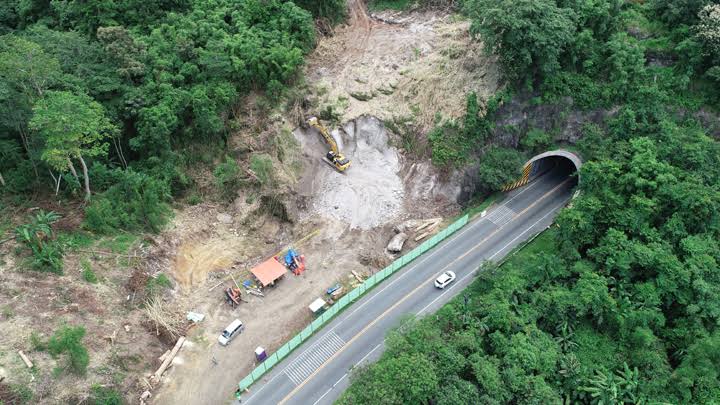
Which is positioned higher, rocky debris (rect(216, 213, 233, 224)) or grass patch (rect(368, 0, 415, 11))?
grass patch (rect(368, 0, 415, 11))

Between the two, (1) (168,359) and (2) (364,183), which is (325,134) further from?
(1) (168,359)

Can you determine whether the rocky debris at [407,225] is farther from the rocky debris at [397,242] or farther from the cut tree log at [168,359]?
the cut tree log at [168,359]

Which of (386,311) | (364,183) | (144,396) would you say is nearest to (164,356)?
(144,396)

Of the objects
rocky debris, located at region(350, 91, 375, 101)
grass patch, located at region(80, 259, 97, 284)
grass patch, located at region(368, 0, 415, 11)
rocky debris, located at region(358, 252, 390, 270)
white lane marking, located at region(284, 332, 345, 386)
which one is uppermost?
grass patch, located at region(368, 0, 415, 11)

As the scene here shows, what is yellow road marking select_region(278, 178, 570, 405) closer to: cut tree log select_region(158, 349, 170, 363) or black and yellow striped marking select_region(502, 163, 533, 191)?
black and yellow striped marking select_region(502, 163, 533, 191)

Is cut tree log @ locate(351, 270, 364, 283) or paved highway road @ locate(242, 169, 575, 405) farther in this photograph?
cut tree log @ locate(351, 270, 364, 283)

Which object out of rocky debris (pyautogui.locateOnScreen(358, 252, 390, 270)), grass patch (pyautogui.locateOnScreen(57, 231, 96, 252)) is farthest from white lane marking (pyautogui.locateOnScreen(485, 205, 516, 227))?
grass patch (pyautogui.locateOnScreen(57, 231, 96, 252))
